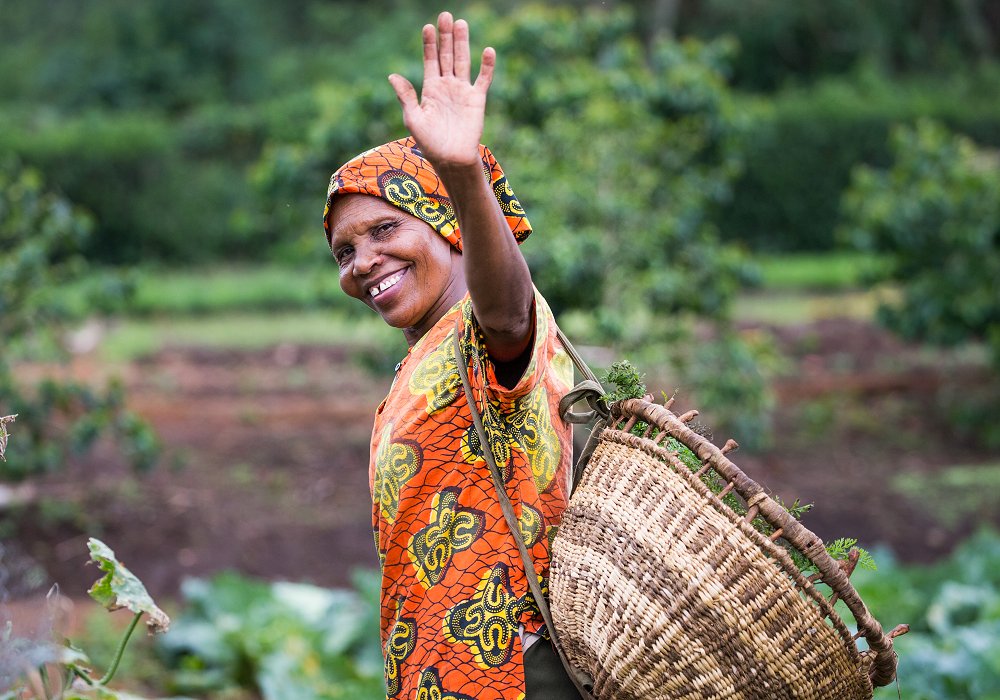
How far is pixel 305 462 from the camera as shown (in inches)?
303

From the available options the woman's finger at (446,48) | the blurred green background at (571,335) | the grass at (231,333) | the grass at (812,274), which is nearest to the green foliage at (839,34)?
the grass at (812,274)

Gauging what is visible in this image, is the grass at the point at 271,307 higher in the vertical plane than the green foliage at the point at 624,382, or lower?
higher

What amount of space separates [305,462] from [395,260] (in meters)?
5.82

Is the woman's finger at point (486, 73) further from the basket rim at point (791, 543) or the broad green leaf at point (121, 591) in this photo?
the broad green leaf at point (121, 591)

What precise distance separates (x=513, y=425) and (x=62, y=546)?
473 centimetres

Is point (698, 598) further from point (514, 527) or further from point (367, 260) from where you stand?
point (367, 260)

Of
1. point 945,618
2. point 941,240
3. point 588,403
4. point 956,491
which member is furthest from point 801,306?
point 588,403

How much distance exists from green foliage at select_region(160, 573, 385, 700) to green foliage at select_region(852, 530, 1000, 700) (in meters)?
1.90

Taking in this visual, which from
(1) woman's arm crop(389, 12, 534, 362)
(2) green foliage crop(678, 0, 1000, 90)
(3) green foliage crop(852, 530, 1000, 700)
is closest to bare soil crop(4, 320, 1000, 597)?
(3) green foliage crop(852, 530, 1000, 700)

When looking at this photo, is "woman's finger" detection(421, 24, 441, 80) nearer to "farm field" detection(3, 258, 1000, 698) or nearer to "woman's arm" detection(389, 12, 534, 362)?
"woman's arm" detection(389, 12, 534, 362)

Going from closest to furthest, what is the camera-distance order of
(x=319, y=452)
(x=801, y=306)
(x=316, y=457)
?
1. (x=316, y=457)
2. (x=319, y=452)
3. (x=801, y=306)

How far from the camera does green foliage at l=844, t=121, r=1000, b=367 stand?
779 cm

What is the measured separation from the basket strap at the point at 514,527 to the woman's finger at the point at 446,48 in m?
0.42

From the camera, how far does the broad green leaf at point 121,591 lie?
2158mm
